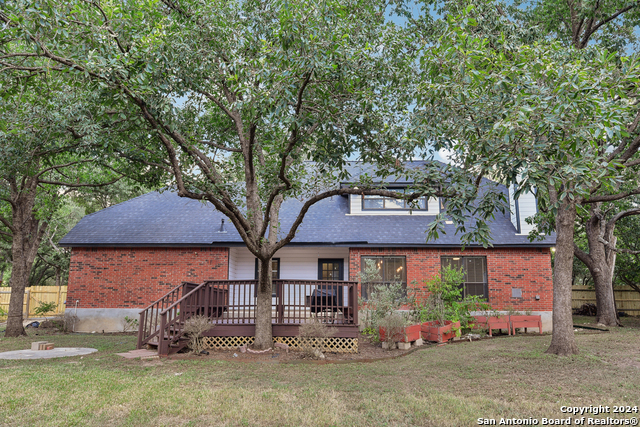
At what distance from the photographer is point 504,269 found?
15.0 metres

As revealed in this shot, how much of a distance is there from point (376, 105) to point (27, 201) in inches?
472

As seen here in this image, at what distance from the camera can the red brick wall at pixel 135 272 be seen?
1504cm

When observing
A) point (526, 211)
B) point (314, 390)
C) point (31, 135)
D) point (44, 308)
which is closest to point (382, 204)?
point (526, 211)

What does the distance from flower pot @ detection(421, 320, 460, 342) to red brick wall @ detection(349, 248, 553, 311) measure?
2.26 m

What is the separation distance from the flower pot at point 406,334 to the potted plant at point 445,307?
939 mm

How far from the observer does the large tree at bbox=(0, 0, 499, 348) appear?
21.8ft

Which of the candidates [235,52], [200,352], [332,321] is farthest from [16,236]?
[332,321]

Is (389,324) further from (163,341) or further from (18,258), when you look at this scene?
(18,258)

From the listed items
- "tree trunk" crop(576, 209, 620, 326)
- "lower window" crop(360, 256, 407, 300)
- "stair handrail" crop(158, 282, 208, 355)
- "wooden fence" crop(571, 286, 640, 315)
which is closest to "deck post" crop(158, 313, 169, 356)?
"stair handrail" crop(158, 282, 208, 355)

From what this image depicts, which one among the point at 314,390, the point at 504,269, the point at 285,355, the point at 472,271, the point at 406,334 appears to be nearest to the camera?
the point at 314,390

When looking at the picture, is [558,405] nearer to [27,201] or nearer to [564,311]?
[564,311]

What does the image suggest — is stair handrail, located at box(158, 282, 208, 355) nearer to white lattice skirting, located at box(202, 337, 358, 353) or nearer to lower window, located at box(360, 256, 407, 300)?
white lattice skirting, located at box(202, 337, 358, 353)

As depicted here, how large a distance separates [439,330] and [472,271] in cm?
424

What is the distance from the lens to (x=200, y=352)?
32.3 feet
